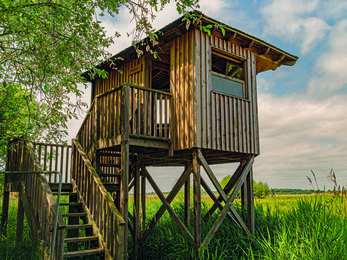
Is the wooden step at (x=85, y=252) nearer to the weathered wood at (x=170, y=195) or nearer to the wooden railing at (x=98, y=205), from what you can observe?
the wooden railing at (x=98, y=205)

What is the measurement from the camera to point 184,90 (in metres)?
8.13

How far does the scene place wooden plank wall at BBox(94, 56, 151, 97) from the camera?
9.38m

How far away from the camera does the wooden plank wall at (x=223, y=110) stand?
7949 mm

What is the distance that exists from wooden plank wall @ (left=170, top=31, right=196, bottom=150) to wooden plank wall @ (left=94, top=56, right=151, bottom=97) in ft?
3.59

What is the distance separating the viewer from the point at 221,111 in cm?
841

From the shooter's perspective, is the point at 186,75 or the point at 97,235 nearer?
the point at 97,235

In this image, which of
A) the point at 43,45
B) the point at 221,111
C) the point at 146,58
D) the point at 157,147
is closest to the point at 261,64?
the point at 221,111

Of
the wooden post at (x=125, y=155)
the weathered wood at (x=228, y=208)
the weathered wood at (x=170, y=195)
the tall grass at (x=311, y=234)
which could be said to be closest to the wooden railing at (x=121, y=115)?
the wooden post at (x=125, y=155)

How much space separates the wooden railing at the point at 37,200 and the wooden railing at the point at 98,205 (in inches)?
38.6

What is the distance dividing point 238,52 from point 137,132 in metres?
3.93

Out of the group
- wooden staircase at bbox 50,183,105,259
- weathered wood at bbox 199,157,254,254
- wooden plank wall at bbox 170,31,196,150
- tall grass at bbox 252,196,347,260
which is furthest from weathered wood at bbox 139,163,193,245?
tall grass at bbox 252,196,347,260

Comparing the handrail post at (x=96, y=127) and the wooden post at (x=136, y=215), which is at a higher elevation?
the handrail post at (x=96, y=127)

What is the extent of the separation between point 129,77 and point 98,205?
4.50 m

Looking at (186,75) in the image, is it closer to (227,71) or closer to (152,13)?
(152,13)
